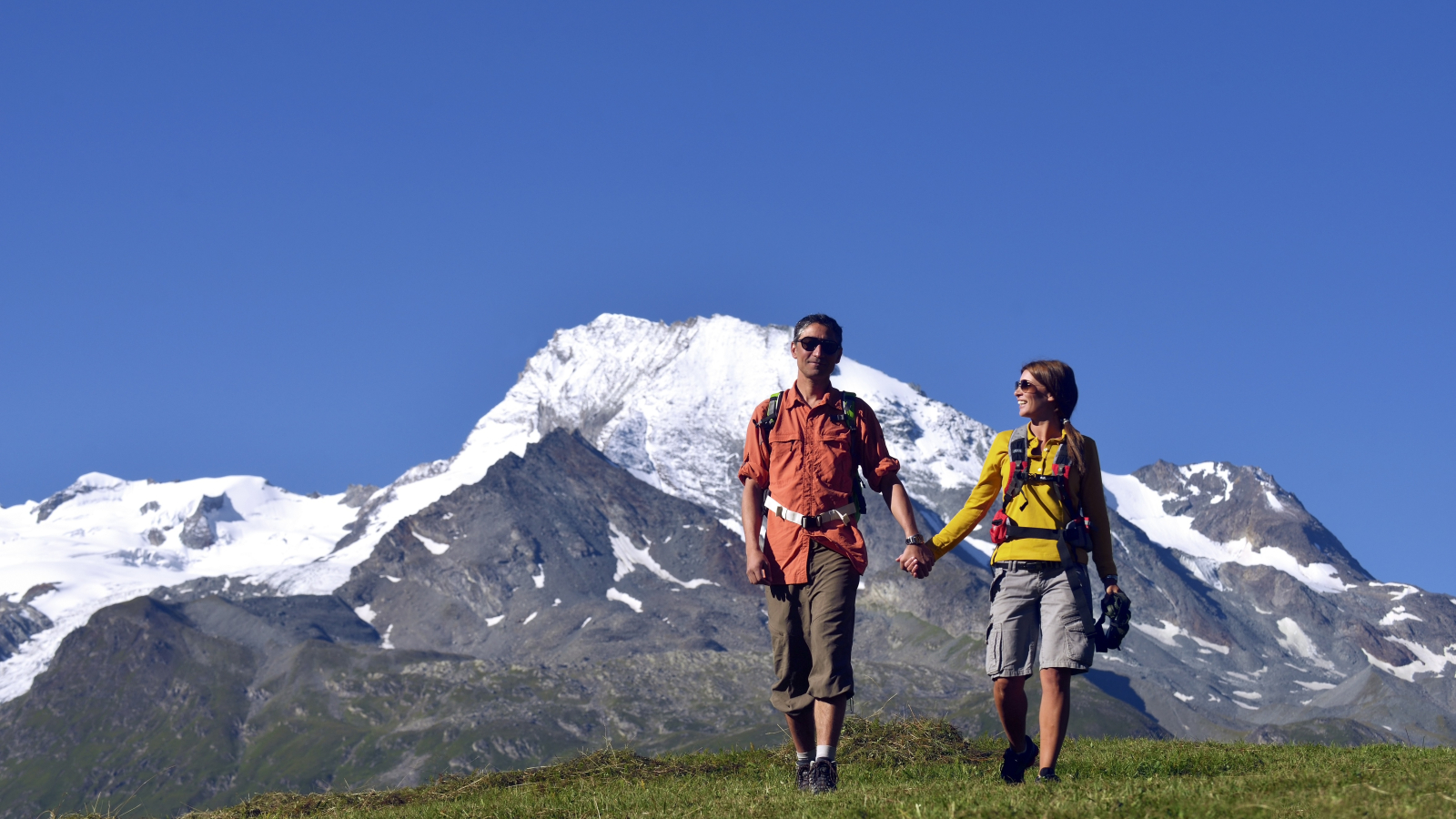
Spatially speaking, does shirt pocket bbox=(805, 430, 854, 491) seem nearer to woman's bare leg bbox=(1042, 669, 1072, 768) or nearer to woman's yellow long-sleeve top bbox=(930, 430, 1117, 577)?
woman's yellow long-sleeve top bbox=(930, 430, 1117, 577)

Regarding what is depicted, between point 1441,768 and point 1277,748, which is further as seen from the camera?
point 1277,748

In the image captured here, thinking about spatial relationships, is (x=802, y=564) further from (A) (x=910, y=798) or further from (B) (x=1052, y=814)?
(B) (x=1052, y=814)

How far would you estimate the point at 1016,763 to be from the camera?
13031 millimetres

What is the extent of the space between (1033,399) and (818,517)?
7.35 feet

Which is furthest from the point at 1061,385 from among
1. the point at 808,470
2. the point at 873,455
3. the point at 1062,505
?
the point at 808,470

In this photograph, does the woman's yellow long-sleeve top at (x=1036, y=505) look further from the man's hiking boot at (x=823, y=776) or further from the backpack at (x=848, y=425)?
the man's hiking boot at (x=823, y=776)

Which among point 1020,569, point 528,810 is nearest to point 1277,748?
point 1020,569

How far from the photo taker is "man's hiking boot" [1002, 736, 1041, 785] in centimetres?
1295

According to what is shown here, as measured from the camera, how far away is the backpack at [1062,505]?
12945 millimetres

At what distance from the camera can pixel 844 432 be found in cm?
1377

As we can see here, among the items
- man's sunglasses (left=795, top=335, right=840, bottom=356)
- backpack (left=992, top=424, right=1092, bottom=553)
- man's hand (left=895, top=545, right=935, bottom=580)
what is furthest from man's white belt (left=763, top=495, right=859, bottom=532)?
man's sunglasses (left=795, top=335, right=840, bottom=356)

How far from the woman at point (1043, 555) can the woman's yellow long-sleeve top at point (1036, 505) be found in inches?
0.4

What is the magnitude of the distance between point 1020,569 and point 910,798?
2631 mm

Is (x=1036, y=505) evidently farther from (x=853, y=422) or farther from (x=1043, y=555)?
(x=853, y=422)
